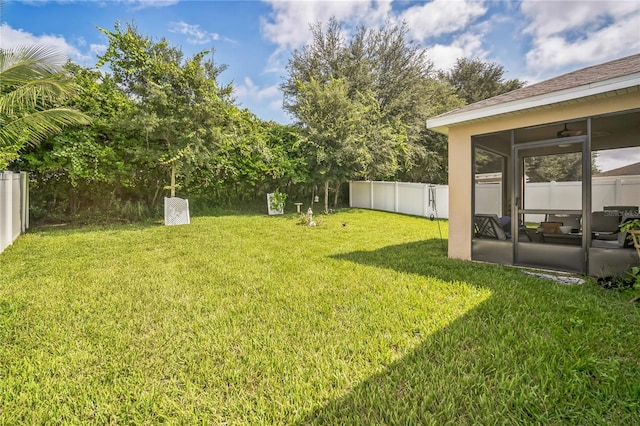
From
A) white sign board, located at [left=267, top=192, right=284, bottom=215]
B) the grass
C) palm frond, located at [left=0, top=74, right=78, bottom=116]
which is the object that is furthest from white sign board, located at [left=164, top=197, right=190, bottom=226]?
the grass

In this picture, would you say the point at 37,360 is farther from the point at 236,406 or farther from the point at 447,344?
the point at 447,344

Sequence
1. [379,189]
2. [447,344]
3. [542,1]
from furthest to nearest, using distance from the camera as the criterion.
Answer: [379,189] < [542,1] < [447,344]

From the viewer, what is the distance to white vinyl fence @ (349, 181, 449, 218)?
512 inches

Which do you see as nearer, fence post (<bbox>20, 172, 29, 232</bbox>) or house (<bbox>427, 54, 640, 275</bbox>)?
house (<bbox>427, 54, 640, 275</bbox>)

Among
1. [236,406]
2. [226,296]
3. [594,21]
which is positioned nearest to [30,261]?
[226,296]

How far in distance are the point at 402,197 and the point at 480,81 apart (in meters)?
12.3

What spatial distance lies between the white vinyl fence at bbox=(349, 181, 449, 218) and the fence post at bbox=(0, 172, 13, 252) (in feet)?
39.7

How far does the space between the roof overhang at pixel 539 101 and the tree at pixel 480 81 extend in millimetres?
16704

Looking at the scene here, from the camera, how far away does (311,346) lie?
259cm

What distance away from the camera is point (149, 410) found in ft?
Result: 6.18

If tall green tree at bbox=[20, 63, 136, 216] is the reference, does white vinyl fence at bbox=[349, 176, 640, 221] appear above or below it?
below

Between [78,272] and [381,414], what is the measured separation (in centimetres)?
511

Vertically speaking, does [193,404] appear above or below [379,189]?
below

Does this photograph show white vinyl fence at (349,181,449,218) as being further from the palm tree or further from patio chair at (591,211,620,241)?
the palm tree
